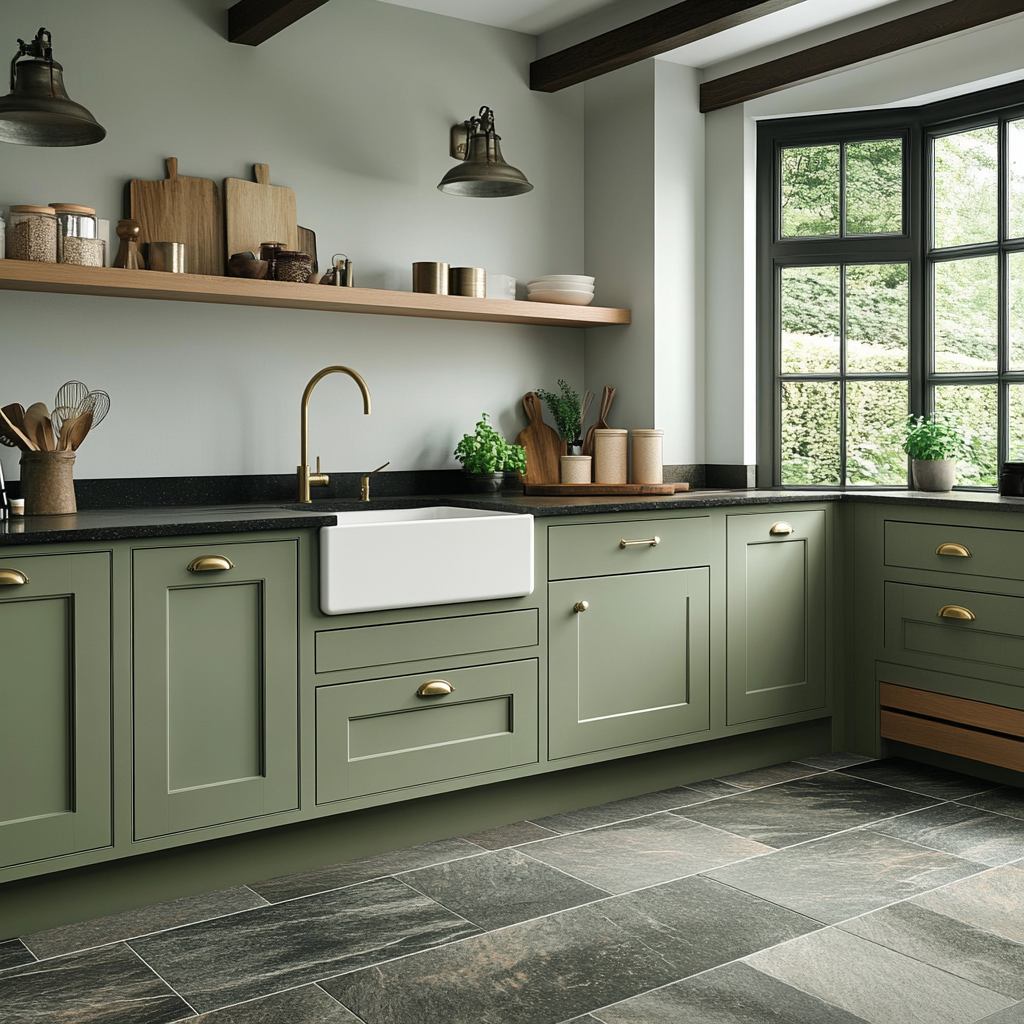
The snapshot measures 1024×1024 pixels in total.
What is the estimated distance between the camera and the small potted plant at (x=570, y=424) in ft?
12.7

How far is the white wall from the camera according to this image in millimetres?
3168

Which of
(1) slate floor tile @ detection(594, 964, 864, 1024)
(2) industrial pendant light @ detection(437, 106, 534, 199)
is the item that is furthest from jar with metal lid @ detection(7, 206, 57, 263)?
(1) slate floor tile @ detection(594, 964, 864, 1024)

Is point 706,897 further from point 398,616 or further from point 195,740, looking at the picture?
point 195,740

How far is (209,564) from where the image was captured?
255cm

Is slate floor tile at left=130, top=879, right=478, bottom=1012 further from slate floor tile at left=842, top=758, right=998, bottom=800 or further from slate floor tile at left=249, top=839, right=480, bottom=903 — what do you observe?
slate floor tile at left=842, top=758, right=998, bottom=800

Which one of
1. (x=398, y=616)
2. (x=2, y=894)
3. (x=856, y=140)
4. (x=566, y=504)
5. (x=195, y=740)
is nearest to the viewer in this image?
(x=2, y=894)

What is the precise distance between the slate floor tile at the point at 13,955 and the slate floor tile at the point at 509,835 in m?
1.14

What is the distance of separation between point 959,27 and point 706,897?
8.99 ft

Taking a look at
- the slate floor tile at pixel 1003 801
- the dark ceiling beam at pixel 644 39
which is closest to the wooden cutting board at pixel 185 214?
the dark ceiling beam at pixel 644 39

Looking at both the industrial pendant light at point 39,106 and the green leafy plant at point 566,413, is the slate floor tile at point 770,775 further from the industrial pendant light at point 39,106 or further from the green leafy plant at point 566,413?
the industrial pendant light at point 39,106

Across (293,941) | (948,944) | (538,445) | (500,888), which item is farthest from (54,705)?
(538,445)

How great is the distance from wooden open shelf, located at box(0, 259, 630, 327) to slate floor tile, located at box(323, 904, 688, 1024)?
1924mm

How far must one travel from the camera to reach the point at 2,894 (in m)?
2.40

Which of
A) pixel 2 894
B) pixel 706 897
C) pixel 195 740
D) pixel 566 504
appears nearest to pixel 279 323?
pixel 566 504
